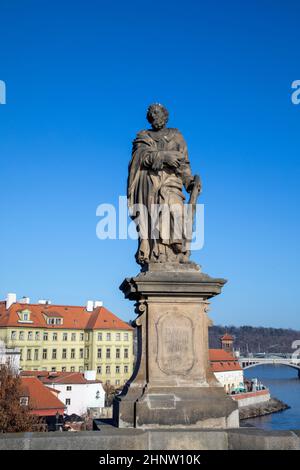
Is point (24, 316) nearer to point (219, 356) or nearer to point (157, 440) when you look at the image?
point (219, 356)

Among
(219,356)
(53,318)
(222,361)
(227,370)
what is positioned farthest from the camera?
(219,356)

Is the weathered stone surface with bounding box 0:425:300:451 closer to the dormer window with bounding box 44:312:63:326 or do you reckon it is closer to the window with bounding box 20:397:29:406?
the window with bounding box 20:397:29:406

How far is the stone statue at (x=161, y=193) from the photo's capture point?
6777 mm

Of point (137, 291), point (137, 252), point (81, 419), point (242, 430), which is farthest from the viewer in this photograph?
point (81, 419)

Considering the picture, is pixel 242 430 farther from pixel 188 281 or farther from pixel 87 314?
pixel 87 314

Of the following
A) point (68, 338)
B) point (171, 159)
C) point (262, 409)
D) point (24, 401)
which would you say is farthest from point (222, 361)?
point (171, 159)

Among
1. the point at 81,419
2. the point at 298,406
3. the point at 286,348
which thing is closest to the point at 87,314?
the point at 81,419

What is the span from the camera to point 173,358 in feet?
20.4

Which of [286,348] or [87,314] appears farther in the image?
[286,348]

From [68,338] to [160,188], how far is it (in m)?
60.9

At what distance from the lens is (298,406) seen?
2894 inches

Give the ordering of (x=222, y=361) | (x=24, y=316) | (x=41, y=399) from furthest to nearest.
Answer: (x=222, y=361), (x=24, y=316), (x=41, y=399)

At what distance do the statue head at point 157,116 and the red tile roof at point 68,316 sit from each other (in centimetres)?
5755

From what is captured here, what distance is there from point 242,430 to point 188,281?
187cm
